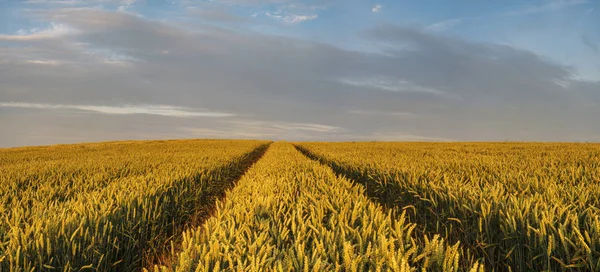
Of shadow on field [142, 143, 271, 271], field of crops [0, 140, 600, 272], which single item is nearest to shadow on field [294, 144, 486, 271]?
field of crops [0, 140, 600, 272]

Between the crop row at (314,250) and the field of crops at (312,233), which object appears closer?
the crop row at (314,250)

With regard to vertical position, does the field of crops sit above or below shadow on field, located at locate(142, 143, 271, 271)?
above

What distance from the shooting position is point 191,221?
7.95 meters

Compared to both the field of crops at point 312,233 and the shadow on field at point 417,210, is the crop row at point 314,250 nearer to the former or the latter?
the field of crops at point 312,233

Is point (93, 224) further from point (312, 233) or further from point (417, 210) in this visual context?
point (417, 210)

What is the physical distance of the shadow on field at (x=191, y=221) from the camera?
17.4 ft

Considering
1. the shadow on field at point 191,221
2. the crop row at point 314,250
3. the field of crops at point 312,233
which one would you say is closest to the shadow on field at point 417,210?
the field of crops at point 312,233

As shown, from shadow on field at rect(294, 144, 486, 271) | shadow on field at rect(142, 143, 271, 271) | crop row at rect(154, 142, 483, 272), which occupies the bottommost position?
shadow on field at rect(142, 143, 271, 271)

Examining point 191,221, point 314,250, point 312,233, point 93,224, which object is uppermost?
point 314,250

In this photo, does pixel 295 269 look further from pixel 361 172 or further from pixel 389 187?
pixel 361 172

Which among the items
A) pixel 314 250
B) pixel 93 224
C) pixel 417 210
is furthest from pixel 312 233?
pixel 417 210

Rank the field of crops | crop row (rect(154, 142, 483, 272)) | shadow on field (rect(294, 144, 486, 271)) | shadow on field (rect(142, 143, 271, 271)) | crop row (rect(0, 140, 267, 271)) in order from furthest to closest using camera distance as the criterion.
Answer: shadow on field (rect(142, 143, 271, 271)), shadow on field (rect(294, 144, 486, 271)), crop row (rect(0, 140, 267, 271)), the field of crops, crop row (rect(154, 142, 483, 272))

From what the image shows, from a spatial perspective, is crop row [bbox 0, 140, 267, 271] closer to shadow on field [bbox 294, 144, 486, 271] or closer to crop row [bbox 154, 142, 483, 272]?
crop row [bbox 154, 142, 483, 272]

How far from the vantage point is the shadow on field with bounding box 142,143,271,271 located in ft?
17.4
